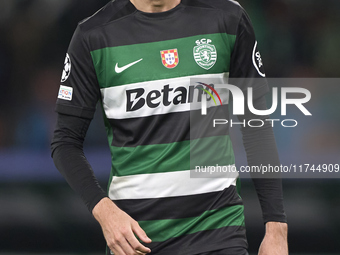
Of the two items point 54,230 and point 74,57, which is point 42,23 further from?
point 74,57

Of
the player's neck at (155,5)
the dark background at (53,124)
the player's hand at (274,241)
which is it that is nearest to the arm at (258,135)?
the player's hand at (274,241)

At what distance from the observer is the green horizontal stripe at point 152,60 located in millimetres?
2258

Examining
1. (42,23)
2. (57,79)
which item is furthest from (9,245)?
(42,23)

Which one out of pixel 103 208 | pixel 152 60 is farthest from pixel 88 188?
pixel 152 60

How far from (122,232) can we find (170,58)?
62cm

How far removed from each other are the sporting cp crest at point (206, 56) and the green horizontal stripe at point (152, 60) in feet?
0.04

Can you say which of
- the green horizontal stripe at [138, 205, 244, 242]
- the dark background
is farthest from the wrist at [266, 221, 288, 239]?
the dark background

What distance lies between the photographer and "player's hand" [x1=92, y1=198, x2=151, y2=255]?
1946 millimetres

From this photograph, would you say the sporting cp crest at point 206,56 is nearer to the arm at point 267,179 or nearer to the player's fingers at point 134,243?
the arm at point 267,179

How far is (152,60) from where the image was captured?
2.27m

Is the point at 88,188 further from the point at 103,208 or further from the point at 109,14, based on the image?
the point at 109,14

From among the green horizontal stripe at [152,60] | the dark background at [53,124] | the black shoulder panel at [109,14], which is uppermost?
the black shoulder panel at [109,14]

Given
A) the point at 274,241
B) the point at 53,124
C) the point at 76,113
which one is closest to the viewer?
the point at 274,241

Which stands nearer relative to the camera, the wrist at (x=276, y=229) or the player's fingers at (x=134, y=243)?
the player's fingers at (x=134, y=243)
